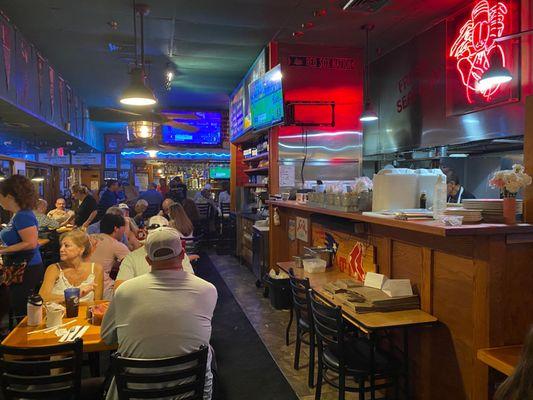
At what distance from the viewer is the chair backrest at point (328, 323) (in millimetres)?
2791

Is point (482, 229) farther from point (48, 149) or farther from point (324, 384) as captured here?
point (48, 149)

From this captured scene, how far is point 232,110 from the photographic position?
9594 mm

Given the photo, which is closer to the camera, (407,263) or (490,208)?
(490,208)

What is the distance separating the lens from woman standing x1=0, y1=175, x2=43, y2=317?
13.2 ft

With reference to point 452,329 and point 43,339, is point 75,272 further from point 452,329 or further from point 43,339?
point 452,329

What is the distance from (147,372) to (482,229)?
195 centimetres

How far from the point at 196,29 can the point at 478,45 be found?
367cm

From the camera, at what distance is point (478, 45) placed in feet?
16.9

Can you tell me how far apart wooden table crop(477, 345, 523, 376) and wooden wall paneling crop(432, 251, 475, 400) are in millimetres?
188

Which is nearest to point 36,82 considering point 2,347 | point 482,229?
point 2,347

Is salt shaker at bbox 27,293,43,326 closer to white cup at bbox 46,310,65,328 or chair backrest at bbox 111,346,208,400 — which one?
white cup at bbox 46,310,65,328

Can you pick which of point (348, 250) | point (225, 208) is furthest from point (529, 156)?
point (225, 208)

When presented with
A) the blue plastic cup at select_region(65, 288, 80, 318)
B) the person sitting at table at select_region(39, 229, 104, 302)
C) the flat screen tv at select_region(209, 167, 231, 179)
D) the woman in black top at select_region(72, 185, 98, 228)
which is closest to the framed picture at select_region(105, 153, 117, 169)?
the flat screen tv at select_region(209, 167, 231, 179)

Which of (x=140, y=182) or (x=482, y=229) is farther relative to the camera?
(x=140, y=182)
